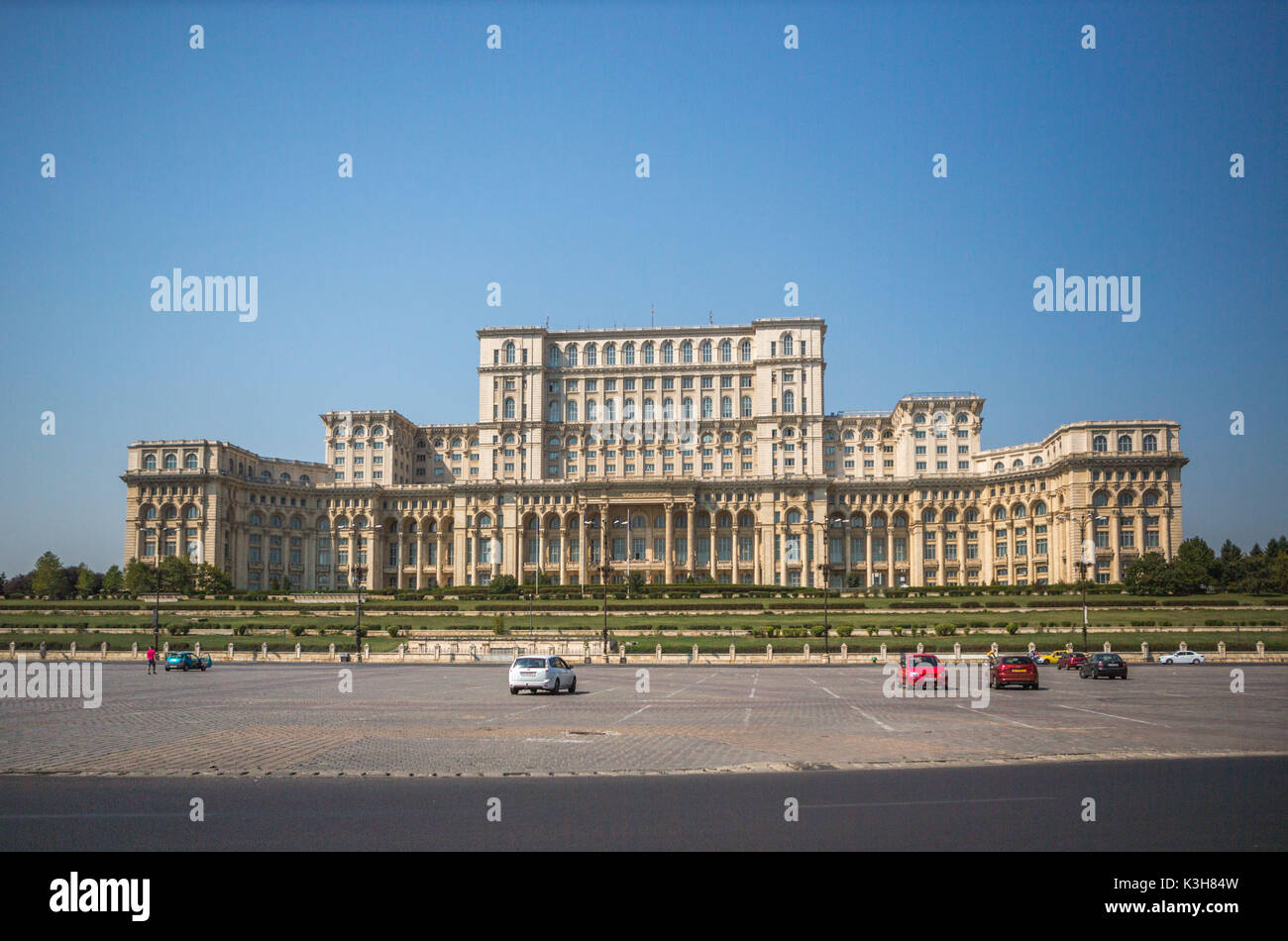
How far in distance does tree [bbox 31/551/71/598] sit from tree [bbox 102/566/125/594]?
4.50m

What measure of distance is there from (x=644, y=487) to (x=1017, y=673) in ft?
284

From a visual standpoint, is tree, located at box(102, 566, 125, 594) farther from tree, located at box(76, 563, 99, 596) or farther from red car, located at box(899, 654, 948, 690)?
red car, located at box(899, 654, 948, 690)

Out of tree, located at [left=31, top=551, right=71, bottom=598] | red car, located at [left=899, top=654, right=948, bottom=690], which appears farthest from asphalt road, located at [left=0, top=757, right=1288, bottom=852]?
tree, located at [left=31, top=551, right=71, bottom=598]

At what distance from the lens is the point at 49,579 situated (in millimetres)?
111750

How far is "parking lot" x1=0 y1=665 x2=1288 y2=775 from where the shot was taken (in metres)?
16.4

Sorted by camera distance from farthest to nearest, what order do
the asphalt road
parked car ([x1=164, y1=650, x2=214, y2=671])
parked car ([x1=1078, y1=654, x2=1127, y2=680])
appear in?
1. parked car ([x1=164, y1=650, x2=214, y2=671])
2. parked car ([x1=1078, y1=654, x2=1127, y2=680])
3. the asphalt road

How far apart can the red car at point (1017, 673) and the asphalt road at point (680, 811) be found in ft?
64.4

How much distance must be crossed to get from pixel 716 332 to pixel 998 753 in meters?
114

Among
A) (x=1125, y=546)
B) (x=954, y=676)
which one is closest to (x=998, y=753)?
(x=954, y=676)

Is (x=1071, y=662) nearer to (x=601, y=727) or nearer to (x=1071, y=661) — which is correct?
(x=1071, y=661)

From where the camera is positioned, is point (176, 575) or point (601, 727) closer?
point (601, 727)

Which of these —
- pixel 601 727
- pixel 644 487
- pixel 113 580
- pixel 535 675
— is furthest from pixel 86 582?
pixel 601 727

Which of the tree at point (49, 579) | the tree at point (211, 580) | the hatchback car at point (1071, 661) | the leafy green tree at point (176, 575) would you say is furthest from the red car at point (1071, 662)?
the tree at point (49, 579)

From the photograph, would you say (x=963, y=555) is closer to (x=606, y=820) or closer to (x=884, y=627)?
(x=884, y=627)
